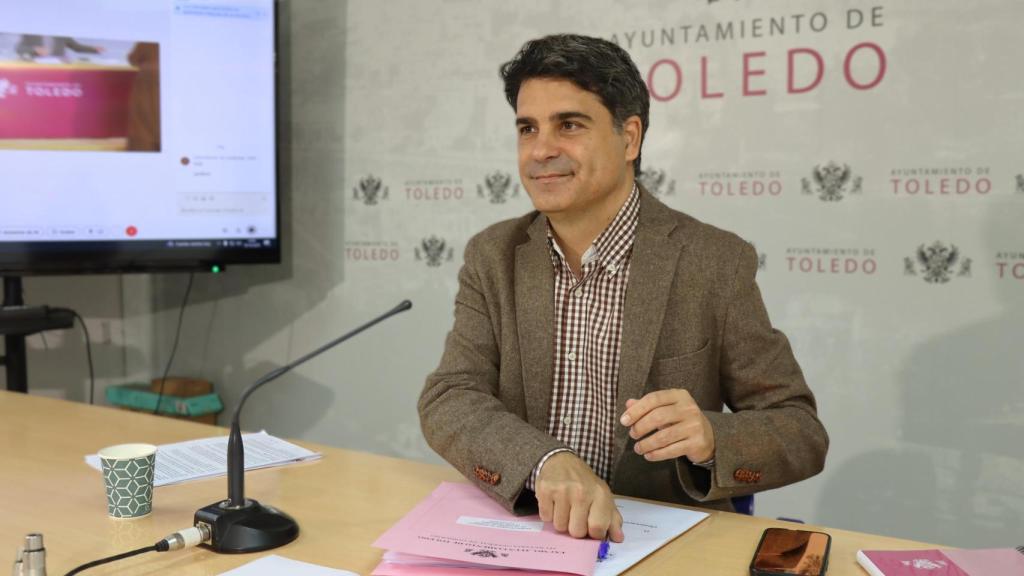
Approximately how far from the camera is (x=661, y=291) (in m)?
1.64

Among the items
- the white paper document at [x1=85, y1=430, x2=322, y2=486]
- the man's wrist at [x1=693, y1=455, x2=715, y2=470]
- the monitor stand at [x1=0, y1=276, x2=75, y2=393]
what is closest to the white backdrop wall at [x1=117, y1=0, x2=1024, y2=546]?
the monitor stand at [x1=0, y1=276, x2=75, y2=393]

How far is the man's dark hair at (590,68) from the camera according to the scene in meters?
1.69

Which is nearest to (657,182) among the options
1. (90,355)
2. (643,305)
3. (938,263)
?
(938,263)

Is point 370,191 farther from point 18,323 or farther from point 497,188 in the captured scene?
point 18,323

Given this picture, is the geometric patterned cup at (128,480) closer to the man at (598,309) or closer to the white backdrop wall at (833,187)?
the man at (598,309)

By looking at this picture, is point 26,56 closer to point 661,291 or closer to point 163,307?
point 163,307

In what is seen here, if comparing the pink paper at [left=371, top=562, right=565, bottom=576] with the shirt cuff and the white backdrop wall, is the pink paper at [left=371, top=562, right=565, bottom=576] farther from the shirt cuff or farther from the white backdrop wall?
the white backdrop wall

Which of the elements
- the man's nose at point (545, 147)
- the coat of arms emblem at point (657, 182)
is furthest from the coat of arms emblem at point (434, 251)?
the man's nose at point (545, 147)

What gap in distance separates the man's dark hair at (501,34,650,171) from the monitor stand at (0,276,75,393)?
184cm

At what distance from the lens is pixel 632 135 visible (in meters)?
1.79

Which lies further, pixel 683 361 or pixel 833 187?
pixel 833 187

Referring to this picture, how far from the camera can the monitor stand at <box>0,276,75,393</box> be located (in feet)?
9.00

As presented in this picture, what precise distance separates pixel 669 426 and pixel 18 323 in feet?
7.24

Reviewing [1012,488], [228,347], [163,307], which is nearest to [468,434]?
[1012,488]
